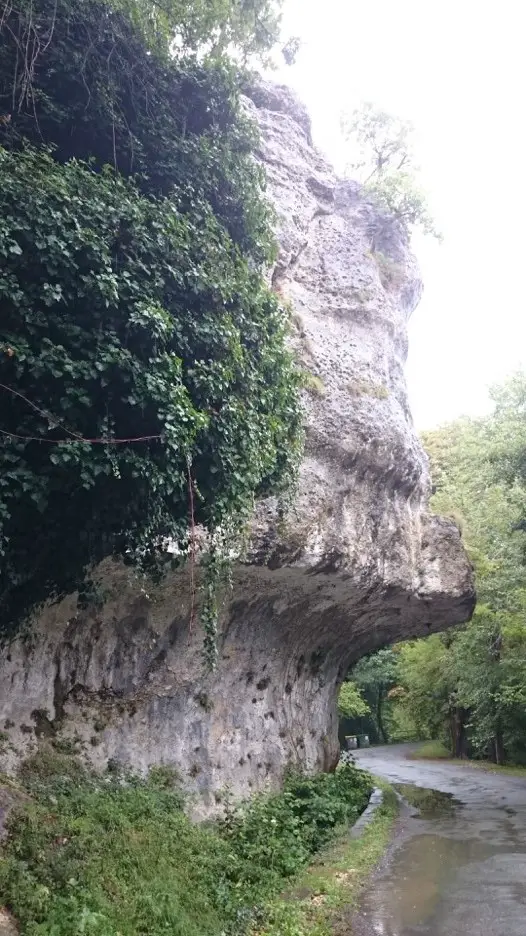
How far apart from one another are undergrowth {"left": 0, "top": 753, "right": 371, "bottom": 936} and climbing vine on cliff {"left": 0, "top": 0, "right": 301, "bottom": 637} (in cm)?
219

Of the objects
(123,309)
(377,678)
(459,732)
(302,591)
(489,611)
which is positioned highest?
(123,309)

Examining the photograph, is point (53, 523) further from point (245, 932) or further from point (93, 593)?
point (245, 932)

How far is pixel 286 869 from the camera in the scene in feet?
30.7

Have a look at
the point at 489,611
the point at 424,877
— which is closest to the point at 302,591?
the point at 424,877

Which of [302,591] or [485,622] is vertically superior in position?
[485,622]

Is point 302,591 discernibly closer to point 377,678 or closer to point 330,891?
point 330,891

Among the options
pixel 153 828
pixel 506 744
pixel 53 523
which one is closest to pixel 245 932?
pixel 153 828

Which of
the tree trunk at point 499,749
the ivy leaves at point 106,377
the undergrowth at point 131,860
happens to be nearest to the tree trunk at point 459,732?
the tree trunk at point 499,749

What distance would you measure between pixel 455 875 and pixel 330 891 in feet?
6.18

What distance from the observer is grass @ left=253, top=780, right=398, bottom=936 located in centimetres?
721

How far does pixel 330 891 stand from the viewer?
845 cm

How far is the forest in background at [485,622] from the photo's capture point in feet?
61.5

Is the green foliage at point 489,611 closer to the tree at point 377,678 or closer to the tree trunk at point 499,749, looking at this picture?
the tree trunk at point 499,749

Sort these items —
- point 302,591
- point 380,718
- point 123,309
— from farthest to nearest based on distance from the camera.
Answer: point 380,718 → point 302,591 → point 123,309
